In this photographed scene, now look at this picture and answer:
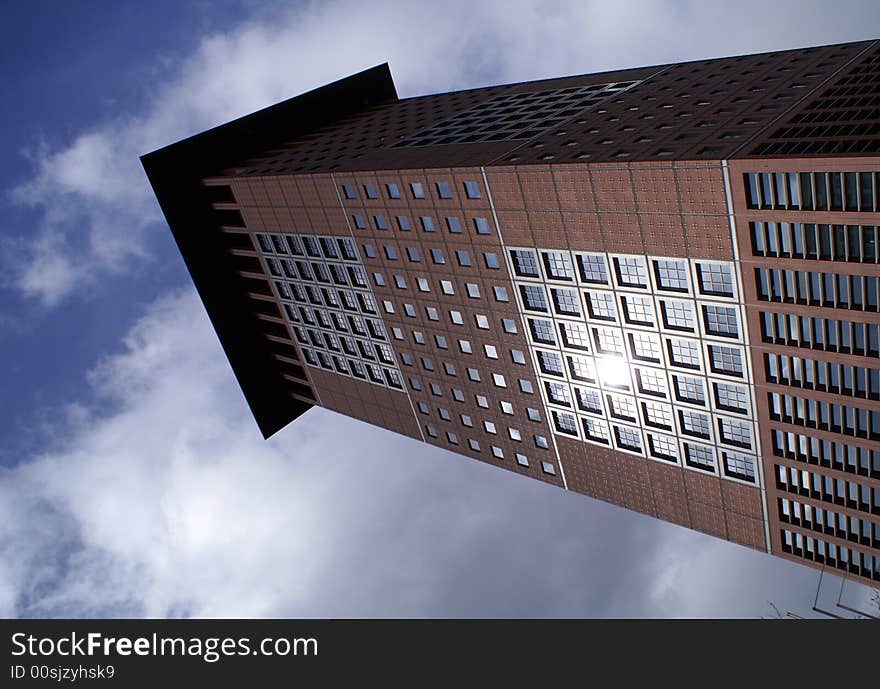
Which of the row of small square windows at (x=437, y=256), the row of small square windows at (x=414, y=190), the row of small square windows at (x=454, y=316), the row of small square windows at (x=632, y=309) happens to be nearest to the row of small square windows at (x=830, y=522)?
the row of small square windows at (x=632, y=309)

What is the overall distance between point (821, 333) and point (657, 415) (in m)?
13.0

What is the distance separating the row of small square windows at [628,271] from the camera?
38281 mm

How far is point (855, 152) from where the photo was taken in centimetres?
3177

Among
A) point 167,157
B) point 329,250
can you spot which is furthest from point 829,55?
point 167,157

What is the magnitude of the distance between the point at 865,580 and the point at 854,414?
11621 millimetres

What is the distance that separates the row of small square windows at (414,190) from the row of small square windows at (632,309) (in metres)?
7.50

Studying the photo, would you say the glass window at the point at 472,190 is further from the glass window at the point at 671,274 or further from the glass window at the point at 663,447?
the glass window at the point at 663,447

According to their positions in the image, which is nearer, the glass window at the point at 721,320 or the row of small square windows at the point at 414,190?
the glass window at the point at 721,320

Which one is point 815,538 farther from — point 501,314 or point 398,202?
point 398,202

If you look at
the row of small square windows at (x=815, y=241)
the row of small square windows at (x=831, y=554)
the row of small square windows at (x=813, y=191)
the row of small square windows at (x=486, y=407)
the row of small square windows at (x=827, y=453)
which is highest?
the row of small square windows at (x=813, y=191)

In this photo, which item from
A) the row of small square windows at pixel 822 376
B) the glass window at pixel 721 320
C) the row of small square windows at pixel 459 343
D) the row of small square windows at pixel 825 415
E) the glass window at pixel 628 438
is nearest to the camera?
the row of small square windows at pixel 822 376

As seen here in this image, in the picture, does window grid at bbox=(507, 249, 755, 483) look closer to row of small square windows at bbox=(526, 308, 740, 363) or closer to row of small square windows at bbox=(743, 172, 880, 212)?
row of small square windows at bbox=(526, 308, 740, 363)

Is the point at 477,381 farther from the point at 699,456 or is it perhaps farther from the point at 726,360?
the point at 726,360

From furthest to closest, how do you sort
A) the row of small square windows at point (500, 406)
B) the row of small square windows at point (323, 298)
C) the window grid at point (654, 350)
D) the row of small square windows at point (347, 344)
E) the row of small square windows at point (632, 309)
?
the row of small square windows at point (347, 344) < the row of small square windows at point (323, 298) < the row of small square windows at point (500, 406) < the window grid at point (654, 350) < the row of small square windows at point (632, 309)
